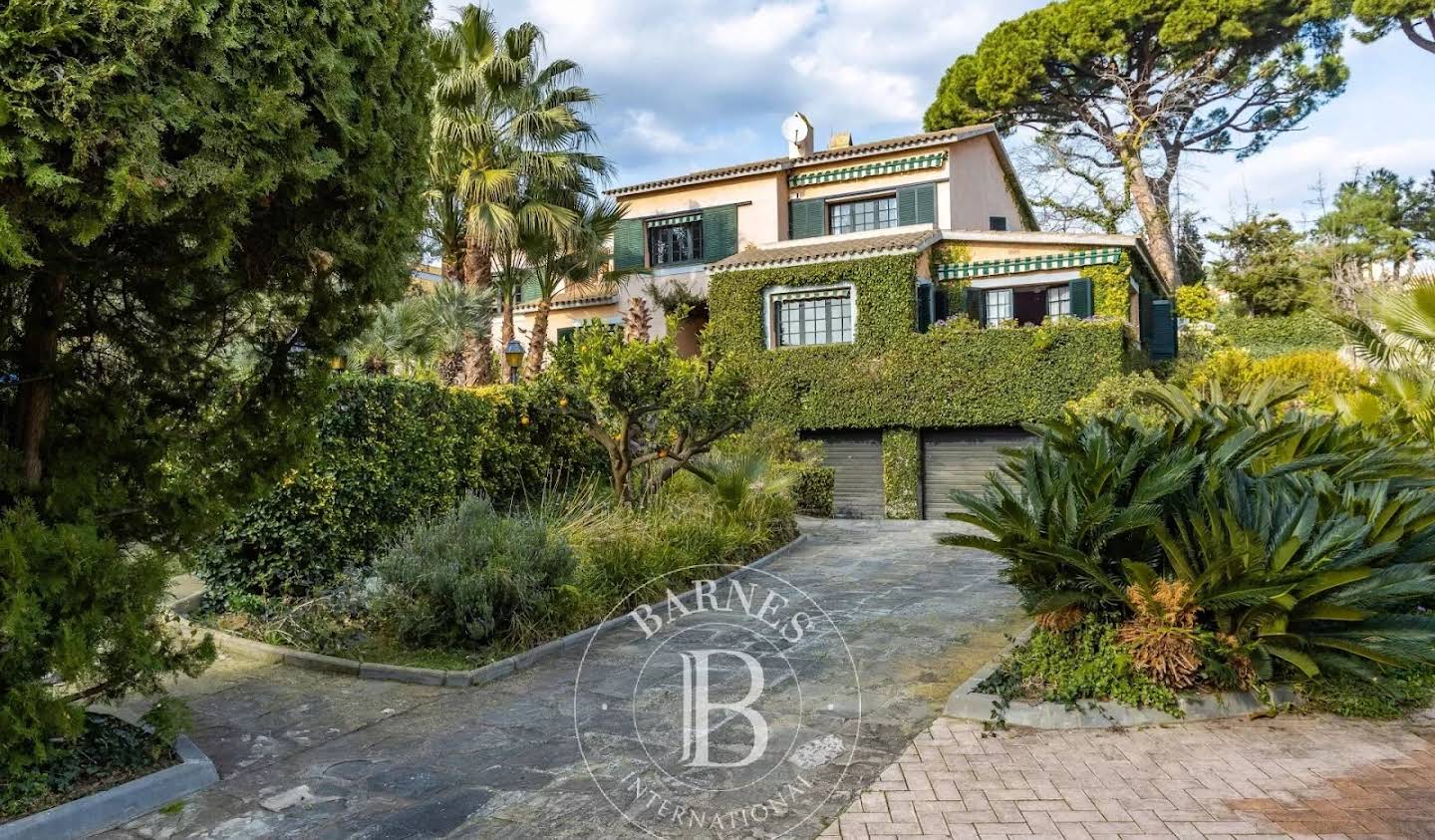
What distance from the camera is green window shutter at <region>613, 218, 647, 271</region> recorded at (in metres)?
25.8

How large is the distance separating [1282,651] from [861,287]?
646 inches

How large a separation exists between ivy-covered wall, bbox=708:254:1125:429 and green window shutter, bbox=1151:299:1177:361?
4.71m

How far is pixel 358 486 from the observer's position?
852 centimetres

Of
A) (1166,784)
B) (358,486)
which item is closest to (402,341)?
(358,486)

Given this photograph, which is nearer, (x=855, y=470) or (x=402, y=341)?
(x=402, y=341)

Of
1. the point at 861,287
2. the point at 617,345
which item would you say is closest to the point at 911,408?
the point at 861,287

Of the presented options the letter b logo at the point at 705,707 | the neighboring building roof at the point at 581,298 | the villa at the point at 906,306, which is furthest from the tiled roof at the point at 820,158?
the letter b logo at the point at 705,707

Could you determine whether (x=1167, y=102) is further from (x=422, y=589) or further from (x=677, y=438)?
(x=422, y=589)

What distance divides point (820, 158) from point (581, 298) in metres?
8.23

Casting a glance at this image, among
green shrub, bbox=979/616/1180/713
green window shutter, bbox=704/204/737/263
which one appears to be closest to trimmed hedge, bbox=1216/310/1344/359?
green window shutter, bbox=704/204/737/263

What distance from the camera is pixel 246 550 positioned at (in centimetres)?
809

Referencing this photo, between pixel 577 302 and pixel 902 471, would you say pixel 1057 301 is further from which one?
pixel 577 302

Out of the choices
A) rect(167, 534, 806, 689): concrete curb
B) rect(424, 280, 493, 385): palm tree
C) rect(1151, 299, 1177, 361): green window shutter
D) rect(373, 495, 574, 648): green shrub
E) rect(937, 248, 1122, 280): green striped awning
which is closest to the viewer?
rect(167, 534, 806, 689): concrete curb

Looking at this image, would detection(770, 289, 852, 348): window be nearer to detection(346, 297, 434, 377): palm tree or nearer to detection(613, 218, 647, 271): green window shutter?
detection(613, 218, 647, 271): green window shutter
